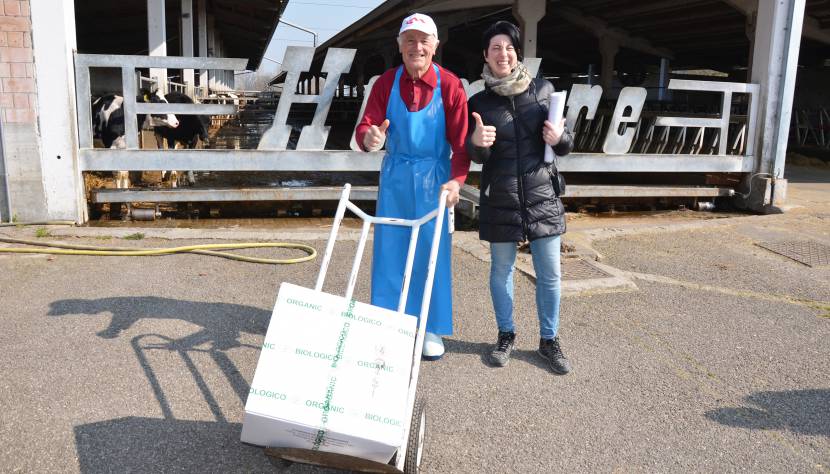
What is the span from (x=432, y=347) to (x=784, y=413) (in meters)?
1.82

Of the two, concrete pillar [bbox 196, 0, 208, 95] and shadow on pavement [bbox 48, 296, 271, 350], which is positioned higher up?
concrete pillar [bbox 196, 0, 208, 95]

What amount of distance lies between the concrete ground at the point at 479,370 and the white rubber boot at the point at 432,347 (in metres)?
0.10

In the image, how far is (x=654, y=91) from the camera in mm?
19734

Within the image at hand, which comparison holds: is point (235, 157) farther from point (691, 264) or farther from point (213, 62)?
point (691, 264)

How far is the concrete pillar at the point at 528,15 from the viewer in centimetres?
1345

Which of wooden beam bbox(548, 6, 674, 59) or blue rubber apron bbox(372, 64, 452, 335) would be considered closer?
blue rubber apron bbox(372, 64, 452, 335)

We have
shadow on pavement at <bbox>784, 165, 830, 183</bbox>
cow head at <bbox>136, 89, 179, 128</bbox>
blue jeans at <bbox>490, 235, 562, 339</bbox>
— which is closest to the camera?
blue jeans at <bbox>490, 235, 562, 339</bbox>

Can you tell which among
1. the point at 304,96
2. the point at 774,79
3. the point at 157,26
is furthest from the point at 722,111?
the point at 157,26

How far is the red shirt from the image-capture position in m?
3.69

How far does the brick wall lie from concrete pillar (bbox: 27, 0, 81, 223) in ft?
0.17

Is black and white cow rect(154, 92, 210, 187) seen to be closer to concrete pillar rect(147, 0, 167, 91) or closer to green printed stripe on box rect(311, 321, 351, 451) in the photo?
concrete pillar rect(147, 0, 167, 91)

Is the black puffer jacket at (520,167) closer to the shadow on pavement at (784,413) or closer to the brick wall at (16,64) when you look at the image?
the shadow on pavement at (784,413)

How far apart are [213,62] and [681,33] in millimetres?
14149

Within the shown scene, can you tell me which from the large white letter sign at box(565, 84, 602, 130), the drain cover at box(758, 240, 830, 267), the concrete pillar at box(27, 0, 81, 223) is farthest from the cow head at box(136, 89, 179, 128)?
the drain cover at box(758, 240, 830, 267)
